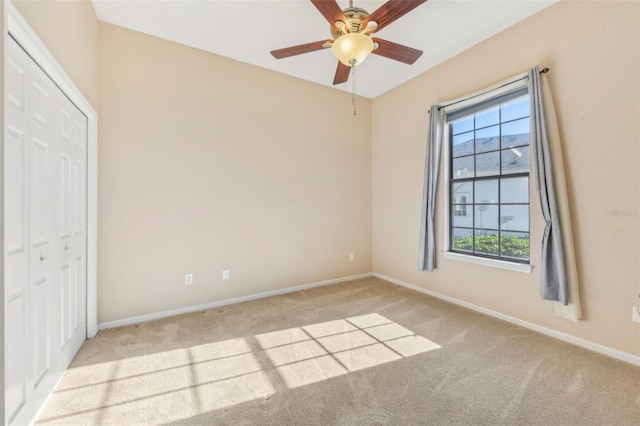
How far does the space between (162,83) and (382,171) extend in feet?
10.4

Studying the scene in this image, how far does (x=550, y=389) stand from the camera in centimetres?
182

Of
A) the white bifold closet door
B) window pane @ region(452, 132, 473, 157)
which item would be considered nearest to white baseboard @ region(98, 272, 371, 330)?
the white bifold closet door

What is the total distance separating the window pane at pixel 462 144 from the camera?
130 inches

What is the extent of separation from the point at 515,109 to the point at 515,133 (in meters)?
0.25

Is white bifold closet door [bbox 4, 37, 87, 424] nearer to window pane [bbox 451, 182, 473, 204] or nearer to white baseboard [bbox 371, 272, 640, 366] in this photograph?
white baseboard [bbox 371, 272, 640, 366]

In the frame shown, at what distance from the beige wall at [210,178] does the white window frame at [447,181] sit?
1.43 meters

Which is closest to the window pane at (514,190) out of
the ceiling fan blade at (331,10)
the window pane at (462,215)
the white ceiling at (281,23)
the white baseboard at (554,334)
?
the window pane at (462,215)

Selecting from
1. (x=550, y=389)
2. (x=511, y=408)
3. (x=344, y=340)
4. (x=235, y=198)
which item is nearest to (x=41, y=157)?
(x=235, y=198)

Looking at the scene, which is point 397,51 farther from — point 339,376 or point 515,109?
point 339,376

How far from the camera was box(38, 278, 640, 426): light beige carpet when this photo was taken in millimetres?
1613

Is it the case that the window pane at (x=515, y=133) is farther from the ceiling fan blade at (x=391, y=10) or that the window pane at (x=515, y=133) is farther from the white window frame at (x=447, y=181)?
the ceiling fan blade at (x=391, y=10)

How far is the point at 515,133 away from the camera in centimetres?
287

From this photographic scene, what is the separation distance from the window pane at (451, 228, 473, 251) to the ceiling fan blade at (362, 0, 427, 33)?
253 cm

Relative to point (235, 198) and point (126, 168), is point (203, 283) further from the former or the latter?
point (126, 168)
